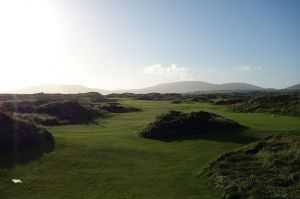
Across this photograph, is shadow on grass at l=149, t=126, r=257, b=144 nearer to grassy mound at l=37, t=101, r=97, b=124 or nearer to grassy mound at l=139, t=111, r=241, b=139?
grassy mound at l=139, t=111, r=241, b=139

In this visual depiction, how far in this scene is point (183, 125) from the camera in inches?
1446

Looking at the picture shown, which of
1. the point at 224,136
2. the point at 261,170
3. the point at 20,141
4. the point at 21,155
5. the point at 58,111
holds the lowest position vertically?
the point at 261,170

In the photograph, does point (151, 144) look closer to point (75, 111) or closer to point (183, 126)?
point (183, 126)

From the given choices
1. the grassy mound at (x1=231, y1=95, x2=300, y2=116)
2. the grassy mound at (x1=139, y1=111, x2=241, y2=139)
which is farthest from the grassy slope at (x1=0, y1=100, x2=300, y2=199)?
the grassy mound at (x1=231, y1=95, x2=300, y2=116)

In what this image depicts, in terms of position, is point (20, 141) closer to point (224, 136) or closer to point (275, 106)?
point (224, 136)

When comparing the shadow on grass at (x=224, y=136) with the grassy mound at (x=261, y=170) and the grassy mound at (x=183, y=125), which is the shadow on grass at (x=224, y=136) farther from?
the grassy mound at (x=261, y=170)

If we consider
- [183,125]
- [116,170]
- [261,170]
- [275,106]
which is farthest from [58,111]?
[261,170]

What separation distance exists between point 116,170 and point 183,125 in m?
13.9

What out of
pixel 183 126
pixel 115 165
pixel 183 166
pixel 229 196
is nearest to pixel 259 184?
pixel 229 196

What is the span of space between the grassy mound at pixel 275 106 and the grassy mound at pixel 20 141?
37392mm

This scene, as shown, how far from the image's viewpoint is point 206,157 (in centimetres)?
2762

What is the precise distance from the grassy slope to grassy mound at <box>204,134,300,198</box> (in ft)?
3.85

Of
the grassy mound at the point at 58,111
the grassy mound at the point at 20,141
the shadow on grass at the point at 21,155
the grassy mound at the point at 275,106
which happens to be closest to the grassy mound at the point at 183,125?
the grassy mound at the point at 20,141

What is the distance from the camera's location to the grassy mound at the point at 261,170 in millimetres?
19625
